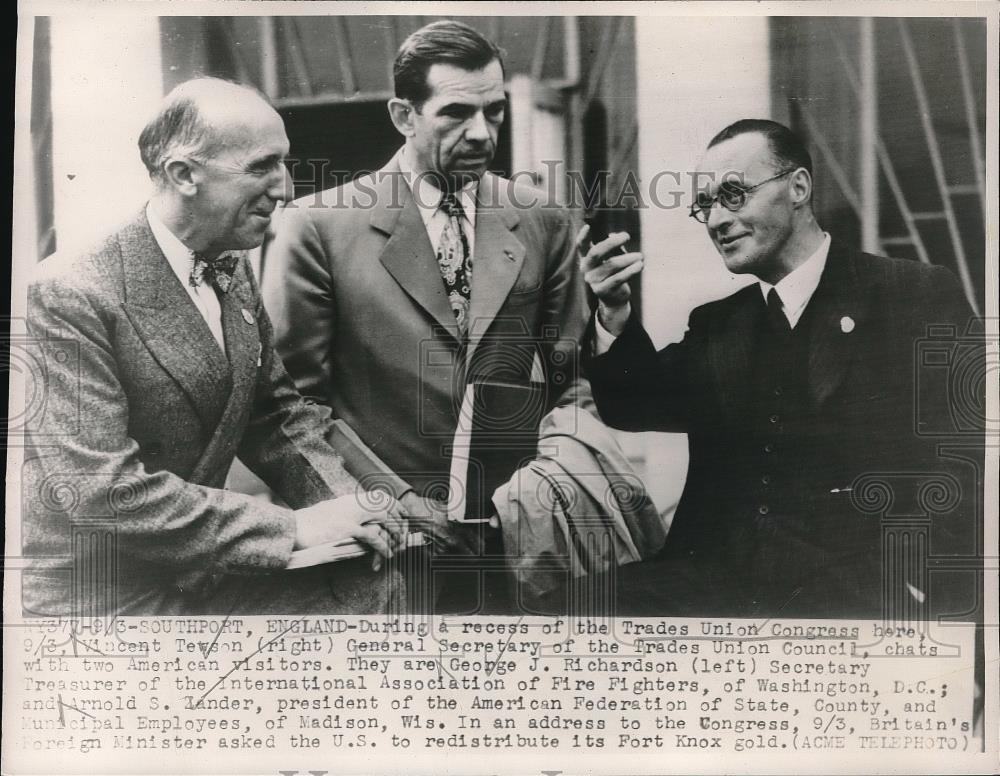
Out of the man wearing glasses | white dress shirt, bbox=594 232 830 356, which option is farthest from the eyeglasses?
white dress shirt, bbox=594 232 830 356

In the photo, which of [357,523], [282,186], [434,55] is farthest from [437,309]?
[434,55]

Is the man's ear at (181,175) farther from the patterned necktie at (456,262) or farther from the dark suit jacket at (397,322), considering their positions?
the patterned necktie at (456,262)

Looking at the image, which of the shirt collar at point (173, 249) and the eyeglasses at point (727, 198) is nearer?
the shirt collar at point (173, 249)

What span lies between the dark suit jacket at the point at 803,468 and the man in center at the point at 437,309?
0.34 metres

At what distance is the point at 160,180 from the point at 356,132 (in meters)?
0.76

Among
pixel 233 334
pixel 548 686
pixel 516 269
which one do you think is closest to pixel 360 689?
pixel 548 686

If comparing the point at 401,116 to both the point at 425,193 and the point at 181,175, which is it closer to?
the point at 425,193

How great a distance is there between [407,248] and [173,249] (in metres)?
0.88

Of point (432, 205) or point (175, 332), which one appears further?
point (432, 205)

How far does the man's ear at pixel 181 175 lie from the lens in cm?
324

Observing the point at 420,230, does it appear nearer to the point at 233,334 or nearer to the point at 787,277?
the point at 233,334

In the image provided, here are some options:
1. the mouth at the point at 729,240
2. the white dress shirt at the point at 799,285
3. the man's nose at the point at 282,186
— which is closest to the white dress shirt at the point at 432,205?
the man's nose at the point at 282,186

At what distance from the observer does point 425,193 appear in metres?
3.31

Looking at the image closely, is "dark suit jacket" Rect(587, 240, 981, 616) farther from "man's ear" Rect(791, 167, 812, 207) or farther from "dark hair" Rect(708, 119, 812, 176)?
"dark hair" Rect(708, 119, 812, 176)
